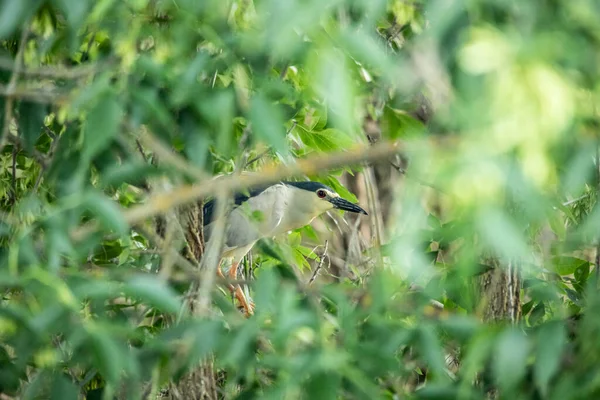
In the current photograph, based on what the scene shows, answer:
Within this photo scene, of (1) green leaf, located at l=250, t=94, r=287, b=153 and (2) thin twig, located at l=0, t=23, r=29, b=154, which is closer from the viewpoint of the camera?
(1) green leaf, located at l=250, t=94, r=287, b=153

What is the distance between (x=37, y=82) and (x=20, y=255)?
704 millimetres

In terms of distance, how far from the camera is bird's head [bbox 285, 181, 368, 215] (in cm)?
449

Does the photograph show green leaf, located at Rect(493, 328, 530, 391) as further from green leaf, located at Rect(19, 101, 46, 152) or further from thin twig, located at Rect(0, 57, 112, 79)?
green leaf, located at Rect(19, 101, 46, 152)

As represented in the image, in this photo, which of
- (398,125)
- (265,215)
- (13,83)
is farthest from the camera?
(265,215)

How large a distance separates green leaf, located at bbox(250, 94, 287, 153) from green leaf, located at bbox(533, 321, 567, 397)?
0.54m

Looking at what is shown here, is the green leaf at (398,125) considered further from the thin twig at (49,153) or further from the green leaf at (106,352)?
the green leaf at (106,352)

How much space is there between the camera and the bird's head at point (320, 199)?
449 cm

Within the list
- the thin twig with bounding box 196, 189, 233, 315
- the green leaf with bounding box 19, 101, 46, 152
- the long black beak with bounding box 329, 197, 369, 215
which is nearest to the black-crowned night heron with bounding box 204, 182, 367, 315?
the long black beak with bounding box 329, 197, 369, 215

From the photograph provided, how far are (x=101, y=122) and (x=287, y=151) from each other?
0.39 metres

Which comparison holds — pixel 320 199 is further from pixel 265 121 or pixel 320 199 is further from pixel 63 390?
pixel 265 121

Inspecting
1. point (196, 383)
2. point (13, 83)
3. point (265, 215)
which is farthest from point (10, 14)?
point (265, 215)

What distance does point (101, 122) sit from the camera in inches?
54.3

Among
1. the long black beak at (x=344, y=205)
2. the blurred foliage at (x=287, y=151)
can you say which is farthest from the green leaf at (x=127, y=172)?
the long black beak at (x=344, y=205)

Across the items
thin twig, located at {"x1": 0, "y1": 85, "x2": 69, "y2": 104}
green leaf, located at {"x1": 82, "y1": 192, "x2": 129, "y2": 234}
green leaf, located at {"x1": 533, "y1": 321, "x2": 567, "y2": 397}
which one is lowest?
green leaf, located at {"x1": 533, "y1": 321, "x2": 567, "y2": 397}
